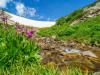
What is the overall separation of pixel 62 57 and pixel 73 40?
31.1 feet

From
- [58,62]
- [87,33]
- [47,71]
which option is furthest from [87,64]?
[87,33]

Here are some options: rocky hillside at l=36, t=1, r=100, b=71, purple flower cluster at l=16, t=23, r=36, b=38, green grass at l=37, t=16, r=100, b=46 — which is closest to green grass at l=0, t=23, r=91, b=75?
purple flower cluster at l=16, t=23, r=36, b=38

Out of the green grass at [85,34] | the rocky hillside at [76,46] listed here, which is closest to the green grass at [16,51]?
the rocky hillside at [76,46]

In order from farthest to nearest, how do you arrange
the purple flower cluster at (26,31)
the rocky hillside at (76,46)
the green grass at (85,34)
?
the green grass at (85,34) < the rocky hillside at (76,46) < the purple flower cluster at (26,31)

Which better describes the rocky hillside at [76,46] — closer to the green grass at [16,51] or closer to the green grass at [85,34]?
the green grass at [85,34]

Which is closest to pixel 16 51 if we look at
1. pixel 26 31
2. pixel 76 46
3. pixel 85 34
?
pixel 26 31

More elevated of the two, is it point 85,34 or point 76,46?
point 85,34

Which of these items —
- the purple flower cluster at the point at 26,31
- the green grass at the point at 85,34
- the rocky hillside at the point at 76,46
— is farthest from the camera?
the green grass at the point at 85,34

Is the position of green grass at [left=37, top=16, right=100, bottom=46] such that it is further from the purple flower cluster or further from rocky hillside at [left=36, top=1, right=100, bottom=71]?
the purple flower cluster


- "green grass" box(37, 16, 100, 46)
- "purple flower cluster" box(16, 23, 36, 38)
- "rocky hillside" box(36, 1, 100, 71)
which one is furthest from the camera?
"green grass" box(37, 16, 100, 46)

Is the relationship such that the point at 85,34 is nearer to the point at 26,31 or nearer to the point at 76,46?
the point at 76,46

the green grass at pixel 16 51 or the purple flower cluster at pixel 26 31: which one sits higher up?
the purple flower cluster at pixel 26 31

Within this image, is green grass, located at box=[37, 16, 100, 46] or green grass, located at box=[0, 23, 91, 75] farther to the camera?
green grass, located at box=[37, 16, 100, 46]

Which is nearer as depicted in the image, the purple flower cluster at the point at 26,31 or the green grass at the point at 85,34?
the purple flower cluster at the point at 26,31
